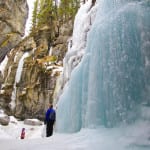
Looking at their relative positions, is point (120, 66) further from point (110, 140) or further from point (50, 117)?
point (50, 117)

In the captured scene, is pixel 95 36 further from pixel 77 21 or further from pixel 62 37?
pixel 62 37

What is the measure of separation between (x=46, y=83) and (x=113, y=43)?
21783 mm

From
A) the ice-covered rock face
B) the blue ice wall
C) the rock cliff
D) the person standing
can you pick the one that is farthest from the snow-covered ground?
the rock cliff

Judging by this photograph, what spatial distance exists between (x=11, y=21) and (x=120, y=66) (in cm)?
1884

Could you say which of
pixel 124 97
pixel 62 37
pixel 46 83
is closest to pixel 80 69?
pixel 124 97

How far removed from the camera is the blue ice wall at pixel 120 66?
793cm

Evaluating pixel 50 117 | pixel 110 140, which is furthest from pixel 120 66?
pixel 50 117

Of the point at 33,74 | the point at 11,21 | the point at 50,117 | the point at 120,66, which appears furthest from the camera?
the point at 33,74

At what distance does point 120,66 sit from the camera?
8156 mm

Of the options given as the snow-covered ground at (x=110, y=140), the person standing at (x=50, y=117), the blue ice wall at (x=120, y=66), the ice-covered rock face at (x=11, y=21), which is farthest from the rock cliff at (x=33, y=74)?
the snow-covered ground at (x=110, y=140)

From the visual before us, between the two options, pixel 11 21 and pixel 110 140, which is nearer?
pixel 110 140

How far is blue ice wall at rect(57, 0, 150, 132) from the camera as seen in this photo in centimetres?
793

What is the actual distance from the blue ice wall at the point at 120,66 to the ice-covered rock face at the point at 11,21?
16.3 metres

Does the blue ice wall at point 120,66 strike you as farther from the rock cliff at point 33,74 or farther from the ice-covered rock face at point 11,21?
the rock cliff at point 33,74
